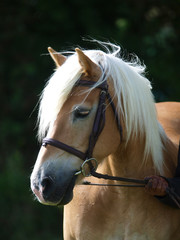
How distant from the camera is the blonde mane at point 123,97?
2.14m

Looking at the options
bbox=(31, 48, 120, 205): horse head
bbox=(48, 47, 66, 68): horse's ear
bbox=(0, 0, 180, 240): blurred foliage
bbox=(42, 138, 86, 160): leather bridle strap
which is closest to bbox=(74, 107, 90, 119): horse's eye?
bbox=(31, 48, 120, 205): horse head

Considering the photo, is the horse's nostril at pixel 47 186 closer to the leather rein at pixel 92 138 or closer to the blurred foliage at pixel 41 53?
the leather rein at pixel 92 138

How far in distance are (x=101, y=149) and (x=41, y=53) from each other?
14.5 ft

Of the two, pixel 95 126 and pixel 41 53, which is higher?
pixel 95 126

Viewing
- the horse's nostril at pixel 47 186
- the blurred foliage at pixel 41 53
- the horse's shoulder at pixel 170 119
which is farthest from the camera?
the blurred foliage at pixel 41 53

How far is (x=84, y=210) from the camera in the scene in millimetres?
2490

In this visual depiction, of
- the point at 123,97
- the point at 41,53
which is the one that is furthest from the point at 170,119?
the point at 41,53

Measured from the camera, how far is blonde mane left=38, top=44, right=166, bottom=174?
84.3 inches

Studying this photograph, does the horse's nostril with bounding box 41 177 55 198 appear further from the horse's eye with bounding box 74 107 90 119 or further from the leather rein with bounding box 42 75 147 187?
the horse's eye with bounding box 74 107 90 119

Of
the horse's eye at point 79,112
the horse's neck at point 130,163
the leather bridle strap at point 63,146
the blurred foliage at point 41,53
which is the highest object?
the horse's eye at point 79,112

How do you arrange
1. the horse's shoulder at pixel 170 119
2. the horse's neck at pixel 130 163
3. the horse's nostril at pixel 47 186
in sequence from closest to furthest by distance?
the horse's nostril at pixel 47 186
the horse's neck at pixel 130 163
the horse's shoulder at pixel 170 119

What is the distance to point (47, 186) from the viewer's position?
2.02m

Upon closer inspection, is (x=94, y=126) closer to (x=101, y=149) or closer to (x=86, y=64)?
(x=101, y=149)

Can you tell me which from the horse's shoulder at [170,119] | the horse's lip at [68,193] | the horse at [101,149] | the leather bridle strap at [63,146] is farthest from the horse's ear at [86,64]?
the horse's shoulder at [170,119]
